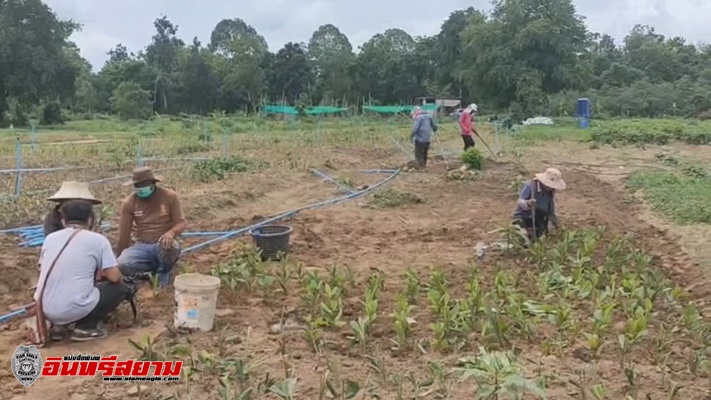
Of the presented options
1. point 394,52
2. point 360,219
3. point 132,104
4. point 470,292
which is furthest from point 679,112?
point 470,292

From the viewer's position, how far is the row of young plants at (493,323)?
3635 millimetres

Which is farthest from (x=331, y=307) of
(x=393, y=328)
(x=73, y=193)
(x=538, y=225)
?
(x=538, y=225)

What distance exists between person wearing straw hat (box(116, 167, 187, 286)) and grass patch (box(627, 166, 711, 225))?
21.3ft

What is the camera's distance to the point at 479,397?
10.7 feet

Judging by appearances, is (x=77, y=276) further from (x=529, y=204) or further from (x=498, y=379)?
(x=529, y=204)

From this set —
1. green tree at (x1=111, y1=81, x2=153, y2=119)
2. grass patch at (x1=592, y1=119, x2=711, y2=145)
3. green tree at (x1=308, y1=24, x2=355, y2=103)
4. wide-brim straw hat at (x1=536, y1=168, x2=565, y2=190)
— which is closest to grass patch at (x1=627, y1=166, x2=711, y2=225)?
wide-brim straw hat at (x1=536, y1=168, x2=565, y2=190)

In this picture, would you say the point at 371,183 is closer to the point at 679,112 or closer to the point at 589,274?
the point at 589,274

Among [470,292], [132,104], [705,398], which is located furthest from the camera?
[132,104]

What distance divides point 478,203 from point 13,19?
36.3 m

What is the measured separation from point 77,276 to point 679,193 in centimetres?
947

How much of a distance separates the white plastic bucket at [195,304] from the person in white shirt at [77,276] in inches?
16.3

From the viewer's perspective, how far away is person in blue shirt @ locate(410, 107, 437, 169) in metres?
13.5

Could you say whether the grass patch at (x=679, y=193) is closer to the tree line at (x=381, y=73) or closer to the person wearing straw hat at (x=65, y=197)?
the person wearing straw hat at (x=65, y=197)

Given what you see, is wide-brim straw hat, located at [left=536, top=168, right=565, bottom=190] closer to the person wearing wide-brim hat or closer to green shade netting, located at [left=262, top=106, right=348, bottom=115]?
the person wearing wide-brim hat
